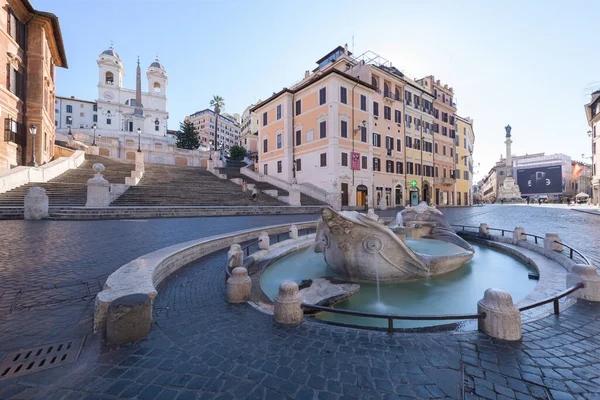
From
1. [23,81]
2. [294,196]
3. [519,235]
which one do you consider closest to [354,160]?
[294,196]

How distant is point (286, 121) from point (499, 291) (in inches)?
1243

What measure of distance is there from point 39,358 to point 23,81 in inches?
1247

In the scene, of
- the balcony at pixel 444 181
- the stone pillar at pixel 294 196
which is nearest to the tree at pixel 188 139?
the stone pillar at pixel 294 196

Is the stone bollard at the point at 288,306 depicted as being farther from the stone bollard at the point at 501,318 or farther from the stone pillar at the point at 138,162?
the stone pillar at the point at 138,162

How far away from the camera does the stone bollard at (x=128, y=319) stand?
2.70m

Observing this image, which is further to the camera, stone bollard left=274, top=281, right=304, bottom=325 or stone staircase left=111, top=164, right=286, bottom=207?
stone staircase left=111, top=164, right=286, bottom=207

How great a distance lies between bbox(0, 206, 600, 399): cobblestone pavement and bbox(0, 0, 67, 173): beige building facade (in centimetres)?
2487

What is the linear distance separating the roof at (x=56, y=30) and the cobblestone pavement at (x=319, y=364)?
33.0 metres

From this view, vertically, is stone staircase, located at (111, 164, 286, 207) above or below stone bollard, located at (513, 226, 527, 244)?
above

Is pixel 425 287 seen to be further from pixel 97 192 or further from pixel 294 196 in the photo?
pixel 294 196

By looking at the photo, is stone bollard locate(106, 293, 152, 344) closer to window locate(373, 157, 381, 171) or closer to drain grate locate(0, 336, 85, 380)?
drain grate locate(0, 336, 85, 380)

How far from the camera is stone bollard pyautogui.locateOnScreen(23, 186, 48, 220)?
11.9m

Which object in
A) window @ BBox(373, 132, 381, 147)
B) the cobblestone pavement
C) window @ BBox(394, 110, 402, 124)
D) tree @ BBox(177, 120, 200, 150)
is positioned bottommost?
the cobblestone pavement

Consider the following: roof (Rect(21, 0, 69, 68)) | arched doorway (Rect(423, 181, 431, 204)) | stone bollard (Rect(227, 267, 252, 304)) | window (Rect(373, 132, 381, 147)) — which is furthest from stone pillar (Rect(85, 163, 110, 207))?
arched doorway (Rect(423, 181, 431, 204))
